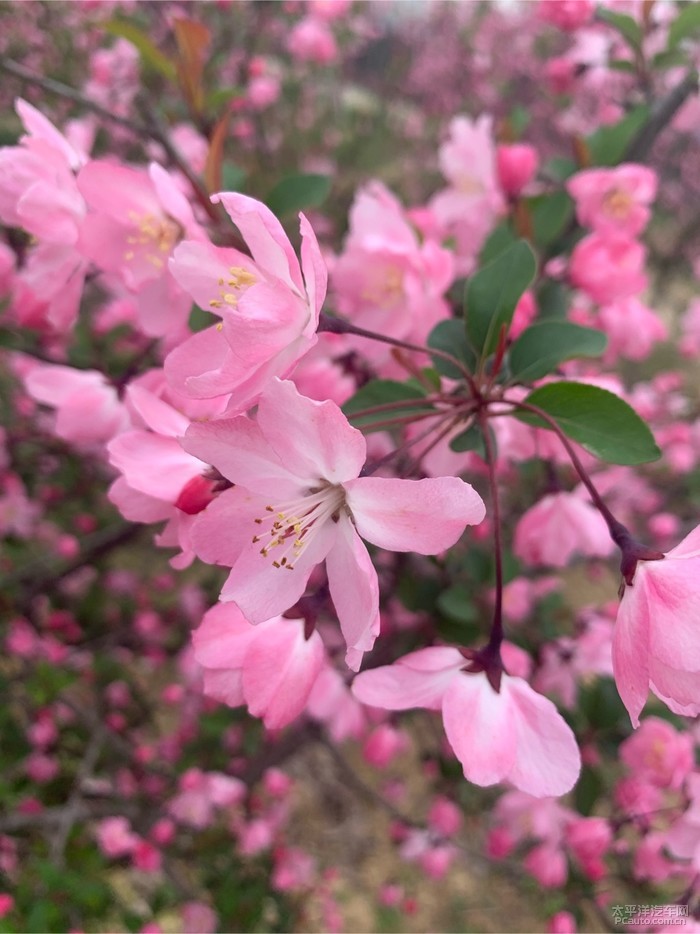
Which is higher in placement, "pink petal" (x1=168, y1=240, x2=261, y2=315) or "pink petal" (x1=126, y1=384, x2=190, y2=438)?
"pink petal" (x1=168, y1=240, x2=261, y2=315)

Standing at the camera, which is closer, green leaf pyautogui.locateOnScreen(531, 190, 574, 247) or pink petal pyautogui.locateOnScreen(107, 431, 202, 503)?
pink petal pyautogui.locateOnScreen(107, 431, 202, 503)

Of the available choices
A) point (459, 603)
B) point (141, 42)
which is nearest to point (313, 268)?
point (141, 42)

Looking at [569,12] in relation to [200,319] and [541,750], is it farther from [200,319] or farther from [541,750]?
[541,750]

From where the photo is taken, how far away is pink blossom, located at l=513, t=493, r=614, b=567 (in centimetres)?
100

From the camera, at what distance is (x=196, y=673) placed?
85.7 inches

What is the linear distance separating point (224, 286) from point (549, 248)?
3.12 ft

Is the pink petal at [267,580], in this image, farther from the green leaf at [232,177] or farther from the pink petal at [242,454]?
the green leaf at [232,177]

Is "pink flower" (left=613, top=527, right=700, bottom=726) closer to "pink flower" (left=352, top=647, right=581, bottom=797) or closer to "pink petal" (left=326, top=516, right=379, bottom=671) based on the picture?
"pink flower" (left=352, top=647, right=581, bottom=797)

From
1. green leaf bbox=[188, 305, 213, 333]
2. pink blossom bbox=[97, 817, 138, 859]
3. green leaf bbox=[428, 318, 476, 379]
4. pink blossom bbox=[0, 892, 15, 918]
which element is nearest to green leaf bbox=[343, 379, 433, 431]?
green leaf bbox=[428, 318, 476, 379]

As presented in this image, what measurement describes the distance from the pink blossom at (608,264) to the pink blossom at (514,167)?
0.21m

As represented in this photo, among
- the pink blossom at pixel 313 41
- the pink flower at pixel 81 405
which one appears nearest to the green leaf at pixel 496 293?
the pink flower at pixel 81 405

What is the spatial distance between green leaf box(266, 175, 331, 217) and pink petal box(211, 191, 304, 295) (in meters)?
0.50

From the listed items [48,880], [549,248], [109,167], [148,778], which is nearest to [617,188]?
[549,248]

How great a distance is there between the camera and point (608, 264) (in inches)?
45.0
